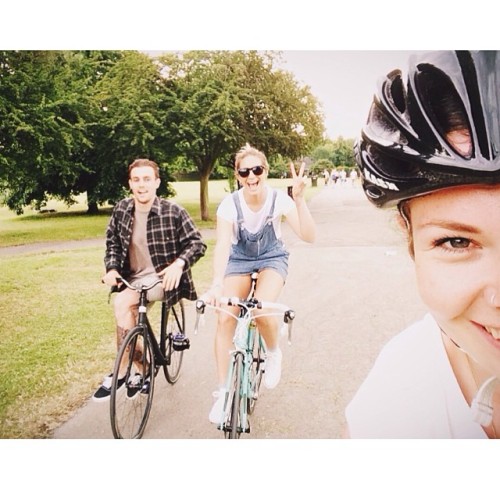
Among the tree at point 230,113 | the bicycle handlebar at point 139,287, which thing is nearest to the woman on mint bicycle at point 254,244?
the tree at point 230,113

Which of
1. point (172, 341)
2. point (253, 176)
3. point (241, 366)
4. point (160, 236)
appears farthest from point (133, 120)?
point (241, 366)

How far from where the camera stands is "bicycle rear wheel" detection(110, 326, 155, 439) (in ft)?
6.99

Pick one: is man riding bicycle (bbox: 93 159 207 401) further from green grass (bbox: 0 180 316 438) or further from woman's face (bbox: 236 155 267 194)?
woman's face (bbox: 236 155 267 194)

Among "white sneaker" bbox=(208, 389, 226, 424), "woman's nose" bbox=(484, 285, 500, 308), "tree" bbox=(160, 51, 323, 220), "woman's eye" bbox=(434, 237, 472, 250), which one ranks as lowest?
"white sneaker" bbox=(208, 389, 226, 424)

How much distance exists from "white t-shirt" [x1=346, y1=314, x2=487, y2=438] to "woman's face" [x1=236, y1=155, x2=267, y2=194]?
2.92 ft

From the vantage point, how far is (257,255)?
220 centimetres

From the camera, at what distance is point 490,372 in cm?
158

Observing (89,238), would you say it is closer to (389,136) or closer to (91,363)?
(91,363)

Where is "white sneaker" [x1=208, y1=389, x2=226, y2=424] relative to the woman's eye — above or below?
below

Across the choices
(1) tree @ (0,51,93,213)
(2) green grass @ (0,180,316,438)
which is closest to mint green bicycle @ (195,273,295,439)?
(2) green grass @ (0,180,316,438)

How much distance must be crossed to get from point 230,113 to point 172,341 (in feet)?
4.03

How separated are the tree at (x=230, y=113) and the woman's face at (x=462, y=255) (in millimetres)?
918

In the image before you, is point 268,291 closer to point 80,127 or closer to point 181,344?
point 181,344

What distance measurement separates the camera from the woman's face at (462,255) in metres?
1.41
